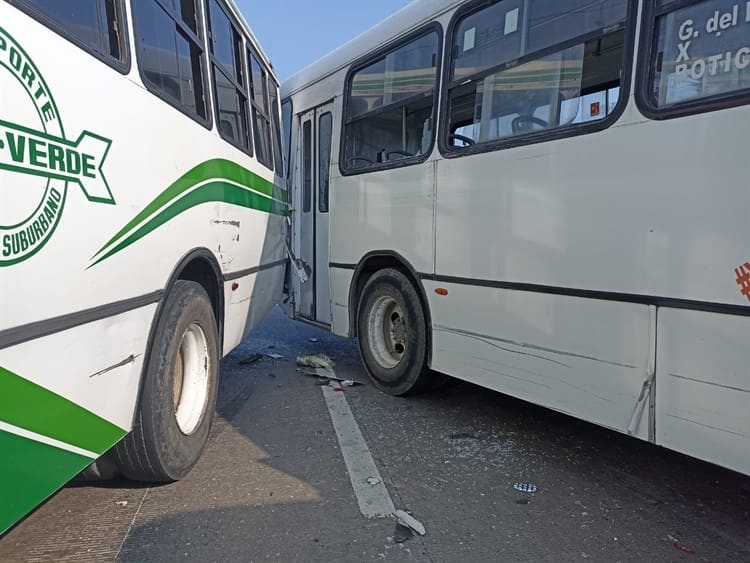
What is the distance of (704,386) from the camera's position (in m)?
2.48

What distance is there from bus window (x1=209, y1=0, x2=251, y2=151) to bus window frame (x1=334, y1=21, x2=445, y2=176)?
0.97 m

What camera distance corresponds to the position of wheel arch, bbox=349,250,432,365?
4312 mm

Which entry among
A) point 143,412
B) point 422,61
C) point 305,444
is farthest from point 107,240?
point 422,61

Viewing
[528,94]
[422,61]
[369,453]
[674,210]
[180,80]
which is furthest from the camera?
[422,61]

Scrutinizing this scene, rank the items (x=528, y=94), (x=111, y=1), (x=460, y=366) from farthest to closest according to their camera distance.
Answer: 1. (x=460, y=366)
2. (x=528, y=94)
3. (x=111, y=1)

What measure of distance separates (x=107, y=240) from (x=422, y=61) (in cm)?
305

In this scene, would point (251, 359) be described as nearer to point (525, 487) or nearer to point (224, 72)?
point (224, 72)

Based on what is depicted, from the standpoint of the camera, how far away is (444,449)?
147 inches

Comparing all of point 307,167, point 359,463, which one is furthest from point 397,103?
point 359,463

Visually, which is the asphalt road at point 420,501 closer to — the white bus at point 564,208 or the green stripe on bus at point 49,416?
the white bus at point 564,208

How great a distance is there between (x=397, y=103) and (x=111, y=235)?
3062 mm

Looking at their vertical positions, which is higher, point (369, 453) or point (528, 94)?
point (528, 94)

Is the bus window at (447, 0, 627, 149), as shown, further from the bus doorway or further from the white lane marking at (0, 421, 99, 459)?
the white lane marking at (0, 421, 99, 459)

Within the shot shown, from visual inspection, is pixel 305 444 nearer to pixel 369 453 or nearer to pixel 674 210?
pixel 369 453
